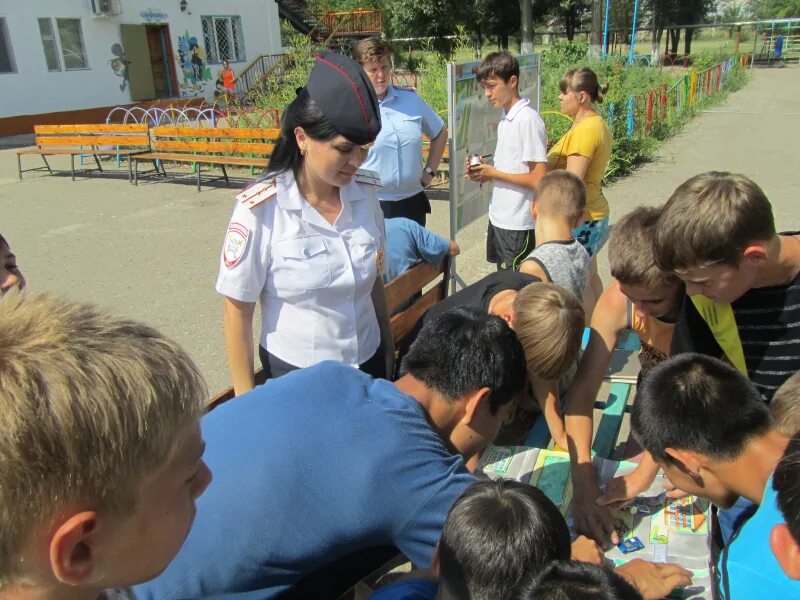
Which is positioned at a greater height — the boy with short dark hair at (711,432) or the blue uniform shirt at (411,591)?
the boy with short dark hair at (711,432)

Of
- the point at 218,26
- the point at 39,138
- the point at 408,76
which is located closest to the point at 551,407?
the point at 39,138

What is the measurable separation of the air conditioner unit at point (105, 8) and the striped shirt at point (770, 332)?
68.3 ft

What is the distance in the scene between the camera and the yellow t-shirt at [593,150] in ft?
13.6

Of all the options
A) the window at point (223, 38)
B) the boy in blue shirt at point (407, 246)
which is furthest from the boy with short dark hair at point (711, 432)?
the window at point (223, 38)

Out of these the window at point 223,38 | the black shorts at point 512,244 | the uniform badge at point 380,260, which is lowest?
the black shorts at point 512,244

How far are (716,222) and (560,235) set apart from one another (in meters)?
1.36

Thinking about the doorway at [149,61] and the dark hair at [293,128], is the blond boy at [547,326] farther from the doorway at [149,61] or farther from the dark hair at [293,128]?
the doorway at [149,61]

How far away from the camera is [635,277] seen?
1.99 m

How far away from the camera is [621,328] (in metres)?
2.21

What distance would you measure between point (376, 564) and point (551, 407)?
3.39 ft

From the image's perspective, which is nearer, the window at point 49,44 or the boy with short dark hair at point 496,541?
the boy with short dark hair at point 496,541

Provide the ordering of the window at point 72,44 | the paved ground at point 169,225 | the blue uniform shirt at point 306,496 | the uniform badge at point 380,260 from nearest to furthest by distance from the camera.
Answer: the blue uniform shirt at point 306,496
the uniform badge at point 380,260
the paved ground at point 169,225
the window at point 72,44

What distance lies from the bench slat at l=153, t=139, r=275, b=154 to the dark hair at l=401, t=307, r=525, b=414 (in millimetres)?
8413

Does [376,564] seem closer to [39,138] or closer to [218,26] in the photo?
[39,138]
